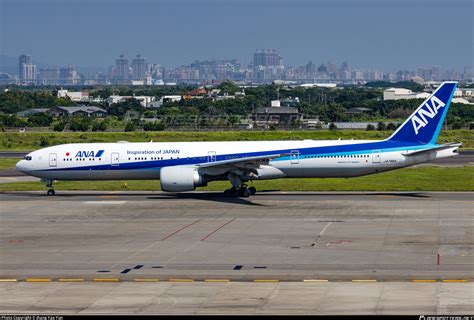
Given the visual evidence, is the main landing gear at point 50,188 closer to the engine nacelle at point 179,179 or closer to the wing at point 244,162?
the engine nacelle at point 179,179

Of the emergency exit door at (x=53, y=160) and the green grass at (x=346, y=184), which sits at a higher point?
the emergency exit door at (x=53, y=160)

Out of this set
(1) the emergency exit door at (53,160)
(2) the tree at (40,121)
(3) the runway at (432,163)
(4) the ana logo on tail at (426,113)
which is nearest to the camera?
(4) the ana logo on tail at (426,113)

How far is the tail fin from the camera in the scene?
175ft

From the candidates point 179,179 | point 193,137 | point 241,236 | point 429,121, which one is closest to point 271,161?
point 179,179

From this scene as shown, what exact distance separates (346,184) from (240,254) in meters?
26.4

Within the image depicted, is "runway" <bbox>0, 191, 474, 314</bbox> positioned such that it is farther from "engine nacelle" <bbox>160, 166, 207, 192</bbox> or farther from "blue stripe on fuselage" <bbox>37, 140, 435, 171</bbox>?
"blue stripe on fuselage" <bbox>37, 140, 435, 171</bbox>

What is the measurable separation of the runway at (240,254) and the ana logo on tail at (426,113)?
4.33 meters

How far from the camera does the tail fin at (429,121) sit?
5338cm

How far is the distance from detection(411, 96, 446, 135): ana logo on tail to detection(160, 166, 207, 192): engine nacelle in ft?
45.1

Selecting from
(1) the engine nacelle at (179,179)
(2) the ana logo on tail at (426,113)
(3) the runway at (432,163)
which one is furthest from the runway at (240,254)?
(3) the runway at (432,163)

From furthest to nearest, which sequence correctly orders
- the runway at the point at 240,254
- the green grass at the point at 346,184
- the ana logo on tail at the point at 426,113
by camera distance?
the green grass at the point at 346,184 < the ana logo on tail at the point at 426,113 < the runway at the point at 240,254

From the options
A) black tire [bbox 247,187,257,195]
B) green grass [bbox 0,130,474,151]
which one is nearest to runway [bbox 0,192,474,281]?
black tire [bbox 247,187,257,195]

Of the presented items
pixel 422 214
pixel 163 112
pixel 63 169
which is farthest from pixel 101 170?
pixel 163 112

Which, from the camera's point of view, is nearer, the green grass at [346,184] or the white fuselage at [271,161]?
the white fuselage at [271,161]
